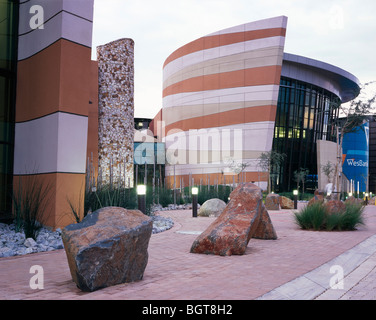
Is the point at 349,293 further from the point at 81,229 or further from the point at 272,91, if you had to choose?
the point at 272,91

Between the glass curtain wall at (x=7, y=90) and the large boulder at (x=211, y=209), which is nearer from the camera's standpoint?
the glass curtain wall at (x=7, y=90)

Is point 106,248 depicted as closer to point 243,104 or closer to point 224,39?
point 243,104

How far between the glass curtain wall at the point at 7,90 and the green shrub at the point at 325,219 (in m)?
7.44

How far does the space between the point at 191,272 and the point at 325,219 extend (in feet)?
20.5

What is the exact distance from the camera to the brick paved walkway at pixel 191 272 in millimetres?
3986

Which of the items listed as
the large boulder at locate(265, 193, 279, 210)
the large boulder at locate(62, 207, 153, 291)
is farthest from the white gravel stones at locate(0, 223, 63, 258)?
the large boulder at locate(265, 193, 279, 210)

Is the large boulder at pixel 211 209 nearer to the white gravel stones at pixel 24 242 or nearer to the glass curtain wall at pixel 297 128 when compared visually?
the white gravel stones at pixel 24 242

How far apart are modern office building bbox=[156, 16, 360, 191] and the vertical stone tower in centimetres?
1326

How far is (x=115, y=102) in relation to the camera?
78.7 feet

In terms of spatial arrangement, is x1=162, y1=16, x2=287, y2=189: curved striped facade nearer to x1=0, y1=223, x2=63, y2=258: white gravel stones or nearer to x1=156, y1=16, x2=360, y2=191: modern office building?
x1=156, y1=16, x2=360, y2=191: modern office building

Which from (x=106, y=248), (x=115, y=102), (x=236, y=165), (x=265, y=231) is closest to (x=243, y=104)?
(x=236, y=165)

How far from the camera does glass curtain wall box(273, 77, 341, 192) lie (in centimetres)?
4512

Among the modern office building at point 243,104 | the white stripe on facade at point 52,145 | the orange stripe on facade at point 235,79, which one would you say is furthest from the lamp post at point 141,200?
the orange stripe on facade at point 235,79

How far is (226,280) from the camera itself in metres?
4.61
